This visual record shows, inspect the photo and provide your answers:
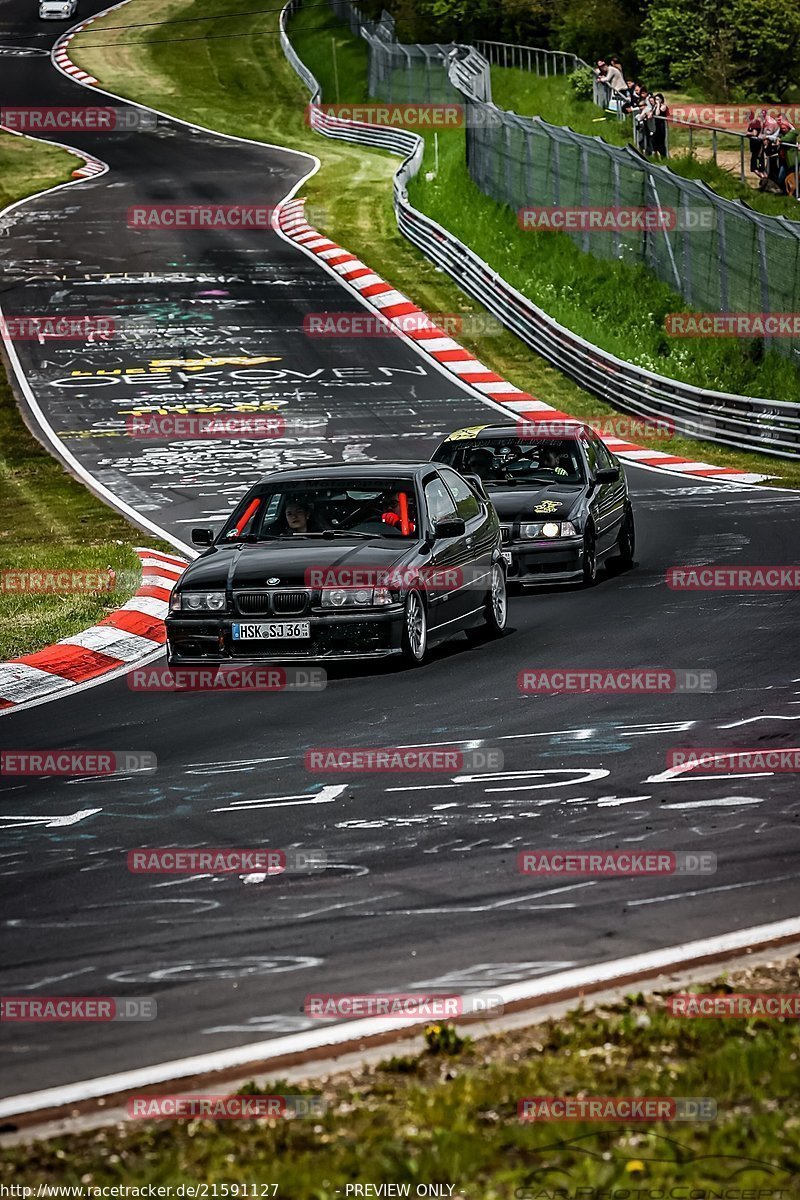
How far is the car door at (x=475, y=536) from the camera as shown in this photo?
13.7 meters

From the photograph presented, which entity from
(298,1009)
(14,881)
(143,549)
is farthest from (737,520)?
(298,1009)

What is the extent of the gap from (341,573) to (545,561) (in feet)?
13.2

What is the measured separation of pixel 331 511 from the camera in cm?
1346

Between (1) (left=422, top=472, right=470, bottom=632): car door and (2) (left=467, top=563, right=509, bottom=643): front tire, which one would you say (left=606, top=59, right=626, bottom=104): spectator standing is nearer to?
(2) (left=467, top=563, right=509, bottom=643): front tire

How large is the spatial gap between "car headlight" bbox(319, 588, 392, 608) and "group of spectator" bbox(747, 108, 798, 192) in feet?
69.9

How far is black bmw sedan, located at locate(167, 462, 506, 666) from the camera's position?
1230 cm

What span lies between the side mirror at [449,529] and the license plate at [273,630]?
1.43 meters

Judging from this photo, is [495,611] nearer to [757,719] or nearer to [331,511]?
[331,511]

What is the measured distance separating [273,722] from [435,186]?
1438 inches

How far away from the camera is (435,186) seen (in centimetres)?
4572

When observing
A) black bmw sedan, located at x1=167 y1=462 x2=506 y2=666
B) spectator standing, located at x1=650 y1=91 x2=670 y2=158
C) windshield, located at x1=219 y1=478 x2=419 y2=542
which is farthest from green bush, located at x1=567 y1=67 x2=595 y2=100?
windshield, located at x1=219 y1=478 x2=419 y2=542

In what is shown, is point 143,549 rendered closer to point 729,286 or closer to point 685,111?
point 729,286

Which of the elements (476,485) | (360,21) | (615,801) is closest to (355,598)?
(476,485)

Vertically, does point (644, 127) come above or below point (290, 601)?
above
